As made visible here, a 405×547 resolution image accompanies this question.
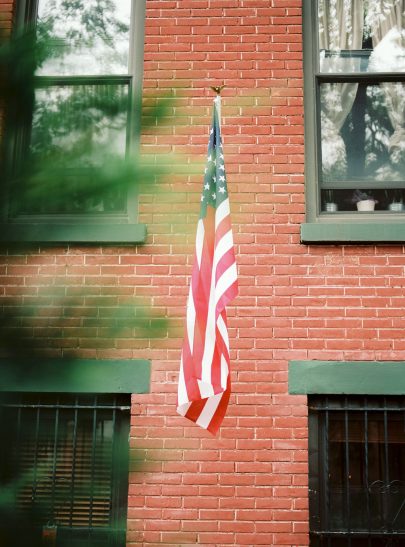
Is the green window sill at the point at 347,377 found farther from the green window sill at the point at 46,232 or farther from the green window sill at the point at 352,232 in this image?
the green window sill at the point at 46,232

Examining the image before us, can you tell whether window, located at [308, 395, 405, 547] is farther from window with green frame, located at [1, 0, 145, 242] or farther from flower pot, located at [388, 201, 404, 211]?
window with green frame, located at [1, 0, 145, 242]

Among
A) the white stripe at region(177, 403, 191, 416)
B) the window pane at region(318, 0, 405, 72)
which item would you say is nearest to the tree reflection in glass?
the white stripe at region(177, 403, 191, 416)

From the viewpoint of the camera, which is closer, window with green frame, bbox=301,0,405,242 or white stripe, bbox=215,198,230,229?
white stripe, bbox=215,198,230,229

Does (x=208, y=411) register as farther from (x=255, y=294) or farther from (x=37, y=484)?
(x=37, y=484)

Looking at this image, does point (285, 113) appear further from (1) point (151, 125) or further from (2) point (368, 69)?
(1) point (151, 125)

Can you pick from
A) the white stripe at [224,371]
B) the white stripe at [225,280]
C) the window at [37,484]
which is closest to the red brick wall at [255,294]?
the white stripe at [225,280]

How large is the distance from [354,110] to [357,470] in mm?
2854

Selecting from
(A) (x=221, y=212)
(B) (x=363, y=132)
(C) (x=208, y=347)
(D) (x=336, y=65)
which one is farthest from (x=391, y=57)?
(C) (x=208, y=347)

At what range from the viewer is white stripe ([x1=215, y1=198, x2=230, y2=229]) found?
147 inches

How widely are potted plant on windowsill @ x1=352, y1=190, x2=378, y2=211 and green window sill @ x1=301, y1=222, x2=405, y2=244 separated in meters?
0.31

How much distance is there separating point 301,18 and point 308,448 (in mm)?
3386

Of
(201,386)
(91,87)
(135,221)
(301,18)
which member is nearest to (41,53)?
(91,87)

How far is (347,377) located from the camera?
14.5ft

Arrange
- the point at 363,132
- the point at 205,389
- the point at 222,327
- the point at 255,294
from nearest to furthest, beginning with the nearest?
1. the point at 205,389
2. the point at 222,327
3. the point at 255,294
4. the point at 363,132
